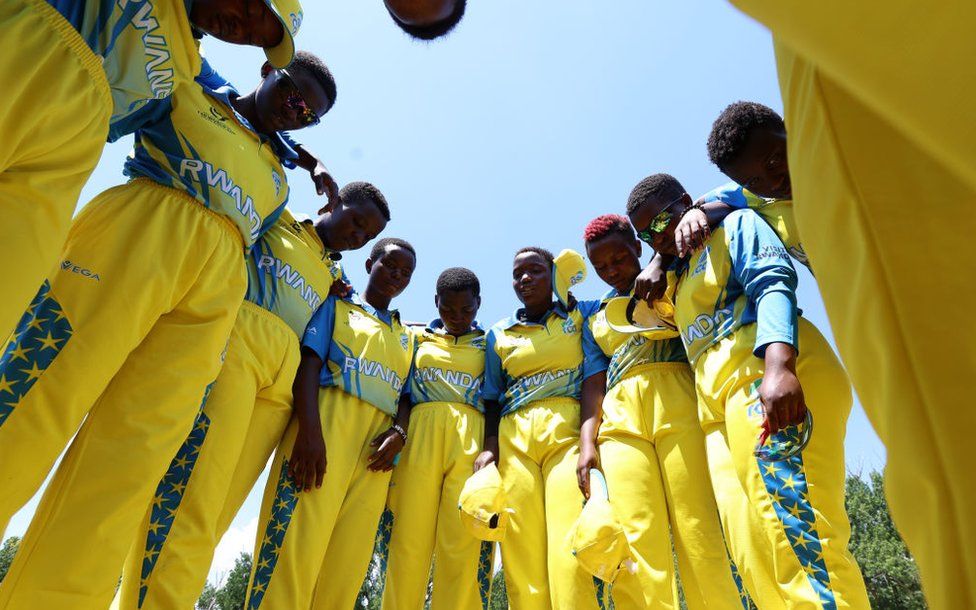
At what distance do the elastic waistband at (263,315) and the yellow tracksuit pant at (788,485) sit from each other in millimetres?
2196

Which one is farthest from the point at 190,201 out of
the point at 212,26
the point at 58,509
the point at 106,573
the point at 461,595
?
the point at 461,595

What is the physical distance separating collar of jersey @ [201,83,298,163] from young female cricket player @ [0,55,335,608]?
3cm

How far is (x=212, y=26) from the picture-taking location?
92.8 inches

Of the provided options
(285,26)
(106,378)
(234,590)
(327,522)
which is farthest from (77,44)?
(234,590)

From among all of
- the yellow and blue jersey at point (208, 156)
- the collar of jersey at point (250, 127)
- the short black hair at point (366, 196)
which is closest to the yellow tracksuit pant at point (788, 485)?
the yellow and blue jersey at point (208, 156)

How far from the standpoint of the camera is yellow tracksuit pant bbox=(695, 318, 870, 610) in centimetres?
191

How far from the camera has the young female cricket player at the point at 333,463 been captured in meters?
3.13

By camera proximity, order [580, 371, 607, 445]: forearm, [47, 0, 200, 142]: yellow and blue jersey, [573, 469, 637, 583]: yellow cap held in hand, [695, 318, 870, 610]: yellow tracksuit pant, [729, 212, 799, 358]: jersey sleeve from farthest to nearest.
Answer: [580, 371, 607, 445]: forearm
[573, 469, 637, 583]: yellow cap held in hand
[729, 212, 799, 358]: jersey sleeve
[695, 318, 870, 610]: yellow tracksuit pant
[47, 0, 200, 142]: yellow and blue jersey

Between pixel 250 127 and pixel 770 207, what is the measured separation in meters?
2.61

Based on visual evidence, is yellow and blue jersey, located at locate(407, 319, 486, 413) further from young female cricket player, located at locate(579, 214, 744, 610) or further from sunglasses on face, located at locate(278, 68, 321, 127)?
sunglasses on face, located at locate(278, 68, 321, 127)

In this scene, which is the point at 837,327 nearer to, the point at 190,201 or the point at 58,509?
the point at 58,509

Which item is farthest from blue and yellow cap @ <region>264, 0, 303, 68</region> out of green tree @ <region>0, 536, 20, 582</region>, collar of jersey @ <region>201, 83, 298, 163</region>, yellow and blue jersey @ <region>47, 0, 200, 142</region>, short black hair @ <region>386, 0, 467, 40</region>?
green tree @ <region>0, 536, 20, 582</region>

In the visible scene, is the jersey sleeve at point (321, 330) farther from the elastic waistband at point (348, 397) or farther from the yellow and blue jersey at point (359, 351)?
the elastic waistband at point (348, 397)

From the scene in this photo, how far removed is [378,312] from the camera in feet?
14.1
